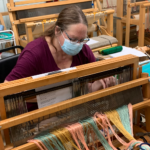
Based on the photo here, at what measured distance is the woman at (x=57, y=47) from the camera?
100cm

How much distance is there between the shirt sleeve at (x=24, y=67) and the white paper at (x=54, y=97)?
1.12 ft

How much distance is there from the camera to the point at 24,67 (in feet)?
3.30

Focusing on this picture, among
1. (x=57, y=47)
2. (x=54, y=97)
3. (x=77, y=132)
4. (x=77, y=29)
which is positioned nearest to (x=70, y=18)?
(x=77, y=29)

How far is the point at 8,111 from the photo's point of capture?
65 cm

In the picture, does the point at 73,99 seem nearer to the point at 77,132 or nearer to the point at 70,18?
the point at 77,132

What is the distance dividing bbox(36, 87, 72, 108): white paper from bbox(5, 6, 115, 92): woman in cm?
19

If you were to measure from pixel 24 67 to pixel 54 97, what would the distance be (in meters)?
0.37

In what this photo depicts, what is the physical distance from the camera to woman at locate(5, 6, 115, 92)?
999 mm

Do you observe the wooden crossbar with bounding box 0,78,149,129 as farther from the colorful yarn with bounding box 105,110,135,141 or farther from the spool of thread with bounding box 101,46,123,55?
the spool of thread with bounding box 101,46,123,55

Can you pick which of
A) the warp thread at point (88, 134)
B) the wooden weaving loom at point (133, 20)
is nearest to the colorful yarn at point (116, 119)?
the warp thread at point (88, 134)

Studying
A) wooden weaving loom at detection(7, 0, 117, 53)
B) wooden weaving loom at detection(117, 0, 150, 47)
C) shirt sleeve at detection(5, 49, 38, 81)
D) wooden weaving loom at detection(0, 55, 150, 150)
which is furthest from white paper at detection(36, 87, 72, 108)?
wooden weaving loom at detection(117, 0, 150, 47)

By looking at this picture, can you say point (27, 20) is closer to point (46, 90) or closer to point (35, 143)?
point (46, 90)

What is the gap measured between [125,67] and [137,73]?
0.21ft

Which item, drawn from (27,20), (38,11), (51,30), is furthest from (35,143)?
(38,11)
